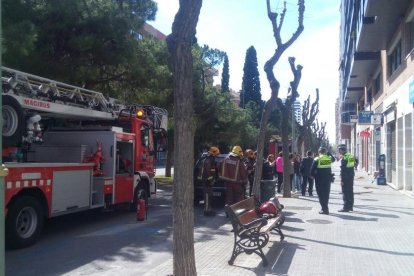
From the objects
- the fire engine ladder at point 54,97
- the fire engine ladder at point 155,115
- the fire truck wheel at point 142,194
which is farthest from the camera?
the fire engine ladder at point 155,115

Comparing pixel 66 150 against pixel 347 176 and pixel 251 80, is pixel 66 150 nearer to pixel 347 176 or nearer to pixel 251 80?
pixel 347 176

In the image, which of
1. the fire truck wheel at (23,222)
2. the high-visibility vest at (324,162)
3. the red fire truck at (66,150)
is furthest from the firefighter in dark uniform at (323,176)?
the fire truck wheel at (23,222)

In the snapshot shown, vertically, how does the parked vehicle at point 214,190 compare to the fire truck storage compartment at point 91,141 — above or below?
below

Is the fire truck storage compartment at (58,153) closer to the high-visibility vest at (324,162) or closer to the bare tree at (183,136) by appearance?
the high-visibility vest at (324,162)

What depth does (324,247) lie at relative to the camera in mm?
8727

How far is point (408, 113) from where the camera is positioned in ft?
61.3

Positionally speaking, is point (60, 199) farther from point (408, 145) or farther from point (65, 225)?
point (408, 145)

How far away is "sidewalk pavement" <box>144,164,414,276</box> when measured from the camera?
7098mm

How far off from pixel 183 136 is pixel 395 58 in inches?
822

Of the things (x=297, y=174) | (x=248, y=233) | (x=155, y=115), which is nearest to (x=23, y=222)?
(x=248, y=233)

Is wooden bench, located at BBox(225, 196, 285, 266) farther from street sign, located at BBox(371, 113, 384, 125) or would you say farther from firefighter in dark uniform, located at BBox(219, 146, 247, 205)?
street sign, located at BBox(371, 113, 384, 125)

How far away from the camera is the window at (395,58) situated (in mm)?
22016

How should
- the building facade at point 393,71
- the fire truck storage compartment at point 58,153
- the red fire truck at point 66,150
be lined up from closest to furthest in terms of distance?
the red fire truck at point 66,150 → the fire truck storage compartment at point 58,153 → the building facade at point 393,71

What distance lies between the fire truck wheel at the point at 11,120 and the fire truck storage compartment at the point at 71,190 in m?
1.20
